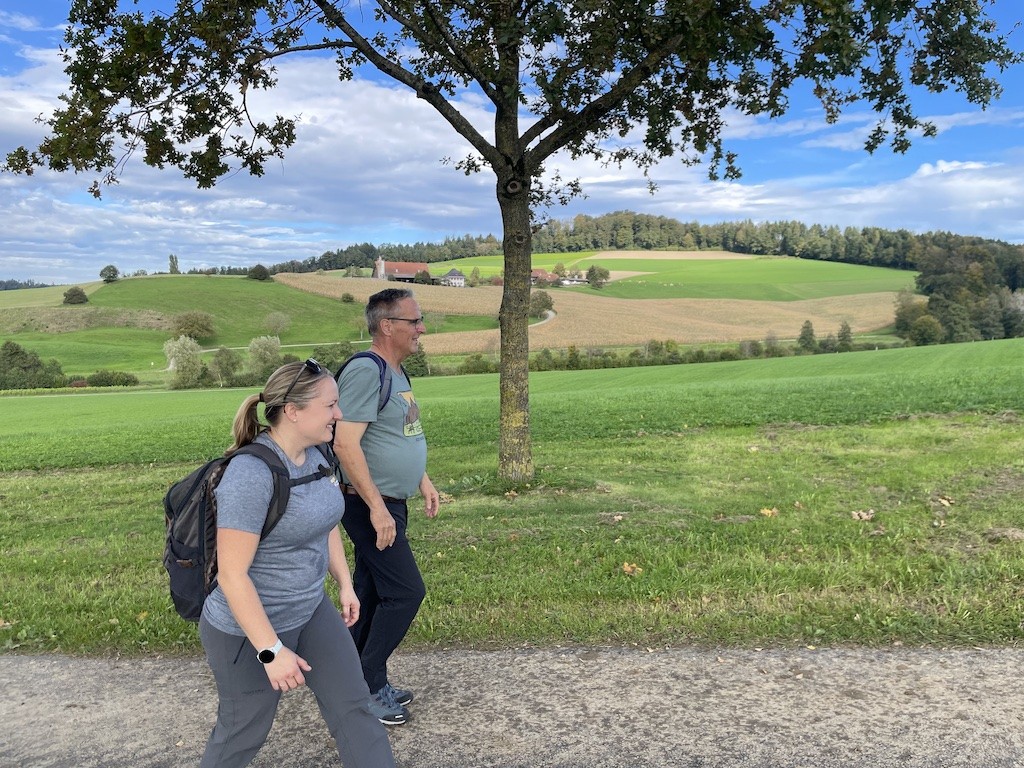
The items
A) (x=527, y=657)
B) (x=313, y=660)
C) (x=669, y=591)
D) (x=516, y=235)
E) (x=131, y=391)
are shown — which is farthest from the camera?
(x=131, y=391)

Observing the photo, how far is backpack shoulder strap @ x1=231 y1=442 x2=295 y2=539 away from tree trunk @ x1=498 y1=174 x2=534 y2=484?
6.59m

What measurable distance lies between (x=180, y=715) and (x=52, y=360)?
2574 inches

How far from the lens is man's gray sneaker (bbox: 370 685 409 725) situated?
3715 millimetres

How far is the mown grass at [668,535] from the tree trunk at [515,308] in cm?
95

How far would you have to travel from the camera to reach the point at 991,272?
64.6m

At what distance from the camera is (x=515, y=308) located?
9.18 m

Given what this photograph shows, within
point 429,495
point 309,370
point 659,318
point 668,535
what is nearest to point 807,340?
point 659,318

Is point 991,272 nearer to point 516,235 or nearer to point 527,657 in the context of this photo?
point 516,235

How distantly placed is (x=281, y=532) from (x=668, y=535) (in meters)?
4.81

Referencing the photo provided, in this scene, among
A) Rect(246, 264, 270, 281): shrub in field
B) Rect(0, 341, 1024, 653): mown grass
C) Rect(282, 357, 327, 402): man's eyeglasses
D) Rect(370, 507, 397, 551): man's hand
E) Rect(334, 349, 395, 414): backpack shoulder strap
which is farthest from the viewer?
Rect(246, 264, 270, 281): shrub in field

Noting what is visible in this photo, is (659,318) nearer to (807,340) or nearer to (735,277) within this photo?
(807,340)

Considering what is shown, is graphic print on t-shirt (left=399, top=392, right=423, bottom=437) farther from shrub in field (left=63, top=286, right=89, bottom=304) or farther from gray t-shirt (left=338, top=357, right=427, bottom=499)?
shrub in field (left=63, top=286, right=89, bottom=304)

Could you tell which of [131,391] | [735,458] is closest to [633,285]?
[131,391]

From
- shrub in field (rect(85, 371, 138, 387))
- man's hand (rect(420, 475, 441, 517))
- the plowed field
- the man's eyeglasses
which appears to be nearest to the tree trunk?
man's hand (rect(420, 475, 441, 517))
